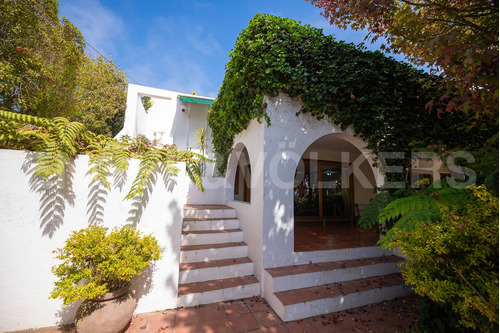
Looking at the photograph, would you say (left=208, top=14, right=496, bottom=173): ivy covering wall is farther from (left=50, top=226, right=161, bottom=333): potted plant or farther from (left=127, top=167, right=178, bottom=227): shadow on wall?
(left=50, top=226, right=161, bottom=333): potted plant

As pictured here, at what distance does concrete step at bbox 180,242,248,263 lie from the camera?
4.33m

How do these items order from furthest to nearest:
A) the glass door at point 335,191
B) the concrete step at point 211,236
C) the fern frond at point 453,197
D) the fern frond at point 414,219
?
the glass door at point 335,191
the concrete step at point 211,236
the fern frond at point 453,197
the fern frond at point 414,219

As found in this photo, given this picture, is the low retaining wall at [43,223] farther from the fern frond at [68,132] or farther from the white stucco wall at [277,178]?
the white stucco wall at [277,178]

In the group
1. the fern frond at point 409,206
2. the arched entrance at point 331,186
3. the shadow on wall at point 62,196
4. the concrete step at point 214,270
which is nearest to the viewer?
the fern frond at point 409,206

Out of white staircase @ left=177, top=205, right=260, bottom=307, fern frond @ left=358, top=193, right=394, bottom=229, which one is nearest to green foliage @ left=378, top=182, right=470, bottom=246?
fern frond @ left=358, top=193, right=394, bottom=229

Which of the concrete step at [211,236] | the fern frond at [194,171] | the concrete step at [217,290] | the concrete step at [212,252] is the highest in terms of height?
the fern frond at [194,171]

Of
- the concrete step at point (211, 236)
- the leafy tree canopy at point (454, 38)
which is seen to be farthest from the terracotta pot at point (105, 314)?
the leafy tree canopy at point (454, 38)

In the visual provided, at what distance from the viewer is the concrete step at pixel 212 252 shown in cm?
433

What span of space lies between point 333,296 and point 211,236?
2856 millimetres

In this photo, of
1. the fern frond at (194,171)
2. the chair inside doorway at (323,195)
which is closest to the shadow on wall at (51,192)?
the fern frond at (194,171)

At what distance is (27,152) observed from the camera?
282cm

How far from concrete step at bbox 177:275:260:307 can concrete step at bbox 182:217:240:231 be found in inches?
58.5

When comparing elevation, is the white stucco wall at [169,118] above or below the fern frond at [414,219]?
above

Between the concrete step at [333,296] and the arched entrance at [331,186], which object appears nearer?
the concrete step at [333,296]
